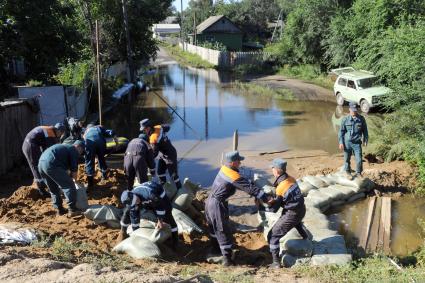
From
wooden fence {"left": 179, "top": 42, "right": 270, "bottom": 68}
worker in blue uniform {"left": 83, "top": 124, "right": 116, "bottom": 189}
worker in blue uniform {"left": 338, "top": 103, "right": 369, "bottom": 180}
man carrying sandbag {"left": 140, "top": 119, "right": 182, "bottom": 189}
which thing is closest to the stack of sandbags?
man carrying sandbag {"left": 140, "top": 119, "right": 182, "bottom": 189}

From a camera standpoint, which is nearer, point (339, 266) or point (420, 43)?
point (339, 266)

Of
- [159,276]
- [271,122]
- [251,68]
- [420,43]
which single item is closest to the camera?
[159,276]

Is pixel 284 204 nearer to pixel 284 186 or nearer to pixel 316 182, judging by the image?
pixel 284 186

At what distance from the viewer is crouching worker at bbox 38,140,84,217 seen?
7391 millimetres

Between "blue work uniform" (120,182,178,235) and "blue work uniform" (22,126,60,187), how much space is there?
3.02m

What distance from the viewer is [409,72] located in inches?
474

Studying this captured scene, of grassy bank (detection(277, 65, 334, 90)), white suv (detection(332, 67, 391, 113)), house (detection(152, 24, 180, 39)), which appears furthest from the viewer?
house (detection(152, 24, 180, 39))

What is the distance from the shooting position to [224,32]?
50.5 meters

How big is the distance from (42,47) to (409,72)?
11.2 m

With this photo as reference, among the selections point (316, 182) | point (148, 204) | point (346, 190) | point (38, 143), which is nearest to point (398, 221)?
point (346, 190)

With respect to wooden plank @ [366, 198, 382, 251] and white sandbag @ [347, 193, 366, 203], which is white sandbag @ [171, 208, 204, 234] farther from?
white sandbag @ [347, 193, 366, 203]

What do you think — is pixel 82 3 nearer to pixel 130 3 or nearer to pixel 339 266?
pixel 130 3

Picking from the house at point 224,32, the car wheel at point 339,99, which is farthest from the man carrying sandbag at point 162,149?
the house at point 224,32

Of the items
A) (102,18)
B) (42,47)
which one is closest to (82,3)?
(102,18)
